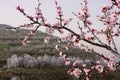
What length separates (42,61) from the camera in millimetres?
20641

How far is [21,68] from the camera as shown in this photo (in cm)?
1942

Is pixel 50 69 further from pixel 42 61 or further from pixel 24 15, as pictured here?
pixel 24 15

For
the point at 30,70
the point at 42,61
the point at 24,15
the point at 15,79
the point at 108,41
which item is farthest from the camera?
the point at 42,61

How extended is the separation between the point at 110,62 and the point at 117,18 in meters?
1.24

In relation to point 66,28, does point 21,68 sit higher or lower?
lower

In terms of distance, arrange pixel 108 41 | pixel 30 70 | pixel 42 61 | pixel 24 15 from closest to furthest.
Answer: pixel 24 15 < pixel 108 41 < pixel 30 70 < pixel 42 61

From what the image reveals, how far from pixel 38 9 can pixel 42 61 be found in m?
11.5

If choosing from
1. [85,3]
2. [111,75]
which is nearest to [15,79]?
[111,75]

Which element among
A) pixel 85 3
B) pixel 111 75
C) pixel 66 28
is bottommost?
pixel 111 75

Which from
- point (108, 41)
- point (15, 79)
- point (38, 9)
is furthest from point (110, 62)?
point (15, 79)

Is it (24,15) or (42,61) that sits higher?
(24,15)

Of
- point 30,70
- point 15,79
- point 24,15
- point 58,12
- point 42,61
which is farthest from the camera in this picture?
point 42,61

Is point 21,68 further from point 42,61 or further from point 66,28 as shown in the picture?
point 66,28

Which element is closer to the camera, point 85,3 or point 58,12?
point 58,12
